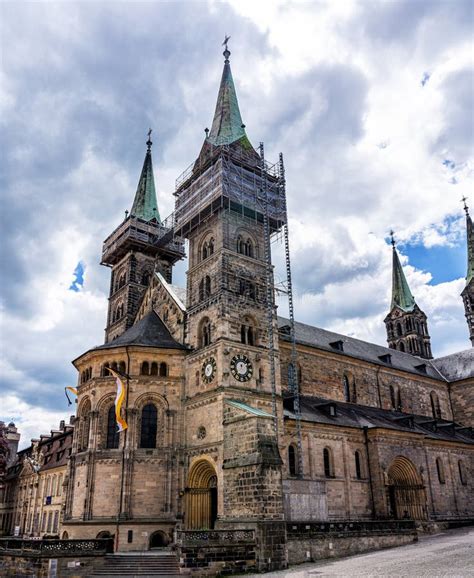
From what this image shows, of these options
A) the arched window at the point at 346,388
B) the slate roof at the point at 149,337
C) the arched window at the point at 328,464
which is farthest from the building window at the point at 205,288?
the arched window at the point at 346,388

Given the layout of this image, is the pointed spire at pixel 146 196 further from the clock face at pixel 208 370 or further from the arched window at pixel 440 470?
the arched window at pixel 440 470

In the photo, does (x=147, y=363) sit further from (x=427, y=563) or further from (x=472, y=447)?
(x=472, y=447)

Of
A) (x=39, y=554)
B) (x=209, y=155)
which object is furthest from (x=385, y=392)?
(x=39, y=554)

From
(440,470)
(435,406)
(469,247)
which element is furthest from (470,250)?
(440,470)

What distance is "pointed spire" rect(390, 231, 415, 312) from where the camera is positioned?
71.9 metres

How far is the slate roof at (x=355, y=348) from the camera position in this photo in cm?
4384

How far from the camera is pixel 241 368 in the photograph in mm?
33000

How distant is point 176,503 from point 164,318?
1362 cm

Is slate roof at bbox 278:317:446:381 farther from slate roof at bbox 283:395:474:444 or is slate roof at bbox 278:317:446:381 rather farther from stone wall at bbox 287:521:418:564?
stone wall at bbox 287:521:418:564

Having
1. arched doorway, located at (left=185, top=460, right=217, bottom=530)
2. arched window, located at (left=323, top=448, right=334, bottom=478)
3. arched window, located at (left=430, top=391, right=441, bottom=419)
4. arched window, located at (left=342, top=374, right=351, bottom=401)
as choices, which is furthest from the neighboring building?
arched window, located at (left=430, top=391, right=441, bottom=419)

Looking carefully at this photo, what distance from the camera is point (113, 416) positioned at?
3253cm

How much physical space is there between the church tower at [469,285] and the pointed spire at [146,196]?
4041cm

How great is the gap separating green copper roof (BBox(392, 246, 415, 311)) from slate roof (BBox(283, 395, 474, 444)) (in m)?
24.7

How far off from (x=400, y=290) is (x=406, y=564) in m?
55.1
